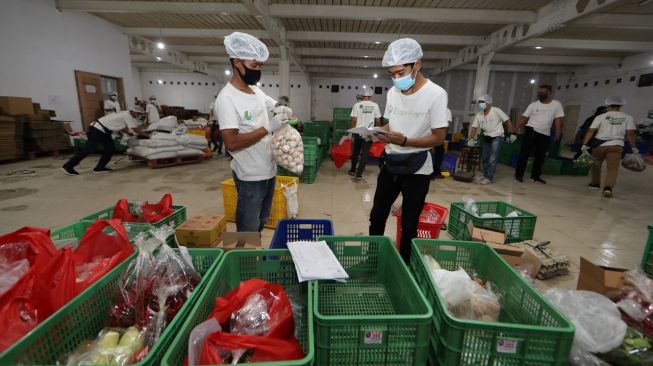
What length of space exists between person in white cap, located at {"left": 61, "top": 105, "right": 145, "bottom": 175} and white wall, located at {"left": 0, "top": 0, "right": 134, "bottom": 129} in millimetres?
2884

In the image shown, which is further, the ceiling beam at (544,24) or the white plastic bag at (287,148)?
the ceiling beam at (544,24)

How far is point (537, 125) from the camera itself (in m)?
5.57

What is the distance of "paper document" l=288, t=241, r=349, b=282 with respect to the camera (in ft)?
3.74

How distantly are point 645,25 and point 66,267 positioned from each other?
428 inches

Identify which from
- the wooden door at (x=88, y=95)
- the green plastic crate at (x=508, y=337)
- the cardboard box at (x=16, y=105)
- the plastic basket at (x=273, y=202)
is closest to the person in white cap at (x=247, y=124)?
the plastic basket at (x=273, y=202)

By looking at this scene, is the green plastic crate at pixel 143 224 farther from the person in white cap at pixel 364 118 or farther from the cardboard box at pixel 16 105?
the cardboard box at pixel 16 105

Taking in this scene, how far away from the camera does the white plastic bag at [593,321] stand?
44.1 inches

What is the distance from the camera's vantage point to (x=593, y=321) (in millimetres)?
1194

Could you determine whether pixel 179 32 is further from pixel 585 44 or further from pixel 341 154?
pixel 585 44

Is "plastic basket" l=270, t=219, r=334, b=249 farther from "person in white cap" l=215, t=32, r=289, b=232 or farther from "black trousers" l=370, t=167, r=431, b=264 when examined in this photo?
"black trousers" l=370, t=167, r=431, b=264

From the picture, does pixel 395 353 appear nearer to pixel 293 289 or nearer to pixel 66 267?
pixel 293 289

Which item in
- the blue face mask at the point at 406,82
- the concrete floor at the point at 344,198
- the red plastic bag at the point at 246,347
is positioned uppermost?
the blue face mask at the point at 406,82

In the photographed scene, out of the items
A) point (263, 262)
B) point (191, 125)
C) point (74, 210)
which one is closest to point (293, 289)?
point (263, 262)

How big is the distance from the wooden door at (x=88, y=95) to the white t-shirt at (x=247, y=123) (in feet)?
29.1
